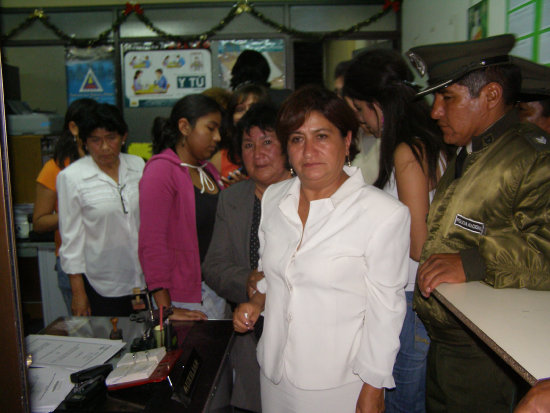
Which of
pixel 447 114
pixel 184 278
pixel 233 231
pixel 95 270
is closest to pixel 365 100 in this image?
pixel 447 114

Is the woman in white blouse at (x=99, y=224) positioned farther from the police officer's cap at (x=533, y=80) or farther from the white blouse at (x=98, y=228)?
the police officer's cap at (x=533, y=80)

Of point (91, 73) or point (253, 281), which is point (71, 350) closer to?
point (253, 281)

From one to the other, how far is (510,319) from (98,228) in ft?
6.05

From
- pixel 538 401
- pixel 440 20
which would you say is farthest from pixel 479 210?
pixel 440 20

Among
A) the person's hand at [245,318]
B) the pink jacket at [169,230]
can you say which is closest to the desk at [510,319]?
the person's hand at [245,318]

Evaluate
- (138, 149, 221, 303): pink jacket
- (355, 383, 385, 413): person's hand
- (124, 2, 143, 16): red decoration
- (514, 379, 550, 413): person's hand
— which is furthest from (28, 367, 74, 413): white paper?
(124, 2, 143, 16): red decoration

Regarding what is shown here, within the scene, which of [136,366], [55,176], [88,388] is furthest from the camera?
[55,176]

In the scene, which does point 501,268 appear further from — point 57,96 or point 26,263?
point 57,96

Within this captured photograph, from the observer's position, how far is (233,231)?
166cm

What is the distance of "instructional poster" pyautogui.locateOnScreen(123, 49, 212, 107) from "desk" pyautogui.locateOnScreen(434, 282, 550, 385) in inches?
164

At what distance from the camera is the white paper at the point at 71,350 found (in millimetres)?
1296

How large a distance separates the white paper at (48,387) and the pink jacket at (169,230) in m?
0.57

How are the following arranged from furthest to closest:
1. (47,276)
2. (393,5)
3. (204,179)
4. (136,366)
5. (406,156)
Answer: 1. (393,5)
2. (47,276)
3. (204,179)
4. (406,156)
5. (136,366)

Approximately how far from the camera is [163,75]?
4730mm
